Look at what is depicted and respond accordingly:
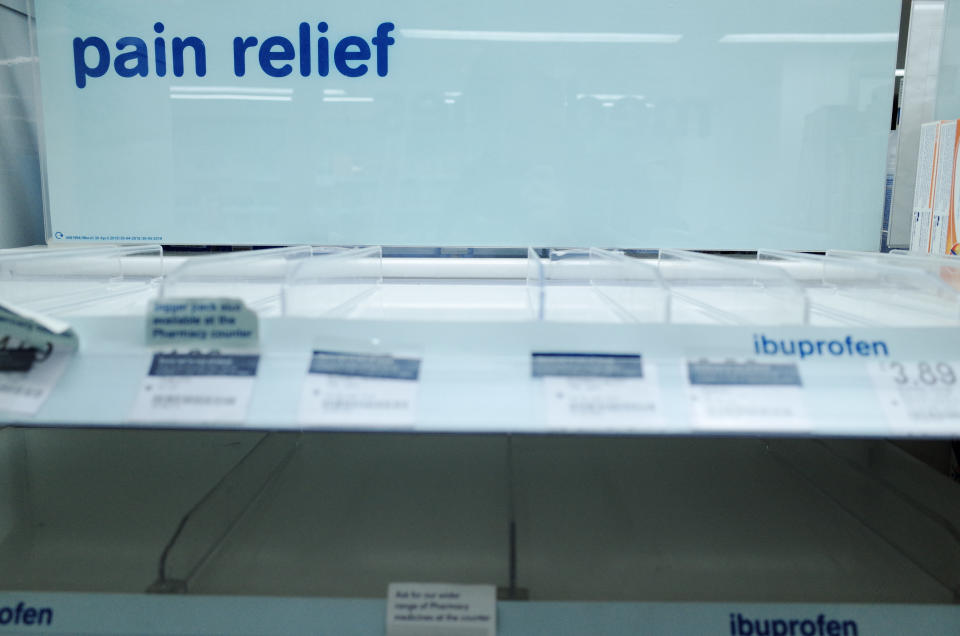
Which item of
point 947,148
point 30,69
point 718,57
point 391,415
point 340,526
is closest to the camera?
point 391,415

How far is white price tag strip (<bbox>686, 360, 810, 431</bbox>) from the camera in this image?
0.51m

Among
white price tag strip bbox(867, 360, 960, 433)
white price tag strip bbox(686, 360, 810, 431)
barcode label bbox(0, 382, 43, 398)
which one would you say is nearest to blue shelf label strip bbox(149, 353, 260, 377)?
barcode label bbox(0, 382, 43, 398)

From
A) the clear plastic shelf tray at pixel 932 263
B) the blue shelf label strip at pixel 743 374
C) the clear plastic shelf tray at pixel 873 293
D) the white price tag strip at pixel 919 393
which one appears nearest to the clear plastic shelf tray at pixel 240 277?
the blue shelf label strip at pixel 743 374

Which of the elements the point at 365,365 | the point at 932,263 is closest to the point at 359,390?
the point at 365,365

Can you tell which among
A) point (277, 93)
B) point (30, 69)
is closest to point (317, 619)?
point (277, 93)

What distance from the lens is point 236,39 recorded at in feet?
3.68

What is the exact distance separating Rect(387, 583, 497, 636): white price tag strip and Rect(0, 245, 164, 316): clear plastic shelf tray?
513 millimetres

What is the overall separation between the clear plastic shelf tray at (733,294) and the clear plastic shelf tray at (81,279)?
30.6 inches

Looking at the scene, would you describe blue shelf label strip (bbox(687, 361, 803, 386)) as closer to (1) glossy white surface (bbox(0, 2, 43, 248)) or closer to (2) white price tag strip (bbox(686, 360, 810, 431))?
(2) white price tag strip (bbox(686, 360, 810, 431))

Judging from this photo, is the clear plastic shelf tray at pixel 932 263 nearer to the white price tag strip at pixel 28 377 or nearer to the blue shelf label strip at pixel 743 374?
the blue shelf label strip at pixel 743 374

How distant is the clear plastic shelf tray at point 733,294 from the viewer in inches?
25.8

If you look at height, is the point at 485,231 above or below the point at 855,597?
above

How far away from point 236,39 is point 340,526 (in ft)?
3.16

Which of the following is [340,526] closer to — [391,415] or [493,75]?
[391,415]
